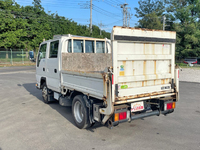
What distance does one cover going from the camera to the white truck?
3.90 meters

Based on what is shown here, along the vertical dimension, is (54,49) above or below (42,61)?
above

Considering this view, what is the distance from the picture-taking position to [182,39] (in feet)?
95.0

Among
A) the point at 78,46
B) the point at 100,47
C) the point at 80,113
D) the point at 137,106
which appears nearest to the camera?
the point at 137,106

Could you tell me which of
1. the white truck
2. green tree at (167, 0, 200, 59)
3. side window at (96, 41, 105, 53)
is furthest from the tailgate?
green tree at (167, 0, 200, 59)

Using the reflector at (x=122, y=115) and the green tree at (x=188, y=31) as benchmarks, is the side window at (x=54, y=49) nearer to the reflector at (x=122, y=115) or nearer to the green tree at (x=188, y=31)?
the reflector at (x=122, y=115)

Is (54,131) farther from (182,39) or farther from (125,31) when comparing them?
(182,39)

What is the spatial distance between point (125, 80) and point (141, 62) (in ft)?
2.15

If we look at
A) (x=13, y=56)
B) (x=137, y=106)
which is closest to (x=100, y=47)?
(x=137, y=106)

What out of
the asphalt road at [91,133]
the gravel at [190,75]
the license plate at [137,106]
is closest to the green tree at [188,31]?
the gravel at [190,75]

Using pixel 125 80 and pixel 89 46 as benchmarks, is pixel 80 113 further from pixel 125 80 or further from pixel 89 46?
pixel 89 46

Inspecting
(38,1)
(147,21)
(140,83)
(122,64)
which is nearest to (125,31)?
(122,64)

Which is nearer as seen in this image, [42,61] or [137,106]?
[137,106]

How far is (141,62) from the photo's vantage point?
173 inches

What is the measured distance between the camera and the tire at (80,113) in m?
4.52
